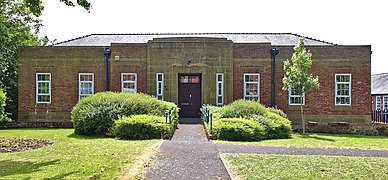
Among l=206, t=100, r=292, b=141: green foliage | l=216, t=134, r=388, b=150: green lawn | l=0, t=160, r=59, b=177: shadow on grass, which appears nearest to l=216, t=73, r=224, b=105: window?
l=206, t=100, r=292, b=141: green foliage

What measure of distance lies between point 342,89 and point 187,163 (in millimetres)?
16225

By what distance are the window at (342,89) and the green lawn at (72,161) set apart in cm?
1463

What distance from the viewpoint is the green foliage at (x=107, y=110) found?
15422mm

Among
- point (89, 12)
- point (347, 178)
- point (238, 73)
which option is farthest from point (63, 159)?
point (238, 73)

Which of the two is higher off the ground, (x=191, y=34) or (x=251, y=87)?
(x=191, y=34)

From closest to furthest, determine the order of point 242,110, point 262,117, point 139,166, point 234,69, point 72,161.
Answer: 1. point 139,166
2. point 72,161
3. point 262,117
4. point 242,110
5. point 234,69

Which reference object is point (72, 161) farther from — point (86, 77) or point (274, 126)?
point (86, 77)

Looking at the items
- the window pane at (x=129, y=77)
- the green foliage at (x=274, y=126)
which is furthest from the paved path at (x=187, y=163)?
the window pane at (x=129, y=77)

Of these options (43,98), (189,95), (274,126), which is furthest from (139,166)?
(43,98)

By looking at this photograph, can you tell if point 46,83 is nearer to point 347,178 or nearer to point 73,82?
point 73,82

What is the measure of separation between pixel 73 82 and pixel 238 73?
33.7 feet

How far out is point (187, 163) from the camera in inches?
348

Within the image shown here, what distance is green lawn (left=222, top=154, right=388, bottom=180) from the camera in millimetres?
7656

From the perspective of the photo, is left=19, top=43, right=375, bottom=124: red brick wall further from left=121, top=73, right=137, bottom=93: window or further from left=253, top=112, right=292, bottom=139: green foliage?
left=253, top=112, right=292, bottom=139: green foliage
